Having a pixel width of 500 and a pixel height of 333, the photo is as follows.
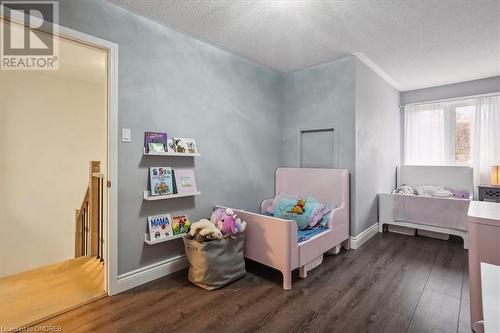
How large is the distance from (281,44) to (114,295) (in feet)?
9.83

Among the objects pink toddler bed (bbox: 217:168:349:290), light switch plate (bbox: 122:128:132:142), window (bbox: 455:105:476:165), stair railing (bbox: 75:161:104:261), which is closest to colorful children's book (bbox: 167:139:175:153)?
light switch plate (bbox: 122:128:132:142)

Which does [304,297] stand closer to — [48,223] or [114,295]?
[114,295]

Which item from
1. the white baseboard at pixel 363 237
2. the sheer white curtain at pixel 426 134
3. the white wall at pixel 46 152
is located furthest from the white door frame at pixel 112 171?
the sheer white curtain at pixel 426 134

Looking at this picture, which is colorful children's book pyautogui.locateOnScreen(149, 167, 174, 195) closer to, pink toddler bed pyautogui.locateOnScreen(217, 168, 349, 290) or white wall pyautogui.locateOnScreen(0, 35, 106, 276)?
pink toddler bed pyautogui.locateOnScreen(217, 168, 349, 290)

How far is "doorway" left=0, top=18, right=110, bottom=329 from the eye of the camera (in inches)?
108

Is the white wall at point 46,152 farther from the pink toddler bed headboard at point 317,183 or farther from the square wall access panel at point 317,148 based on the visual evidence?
the square wall access panel at point 317,148

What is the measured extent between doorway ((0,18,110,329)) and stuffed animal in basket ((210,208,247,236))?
1.16m

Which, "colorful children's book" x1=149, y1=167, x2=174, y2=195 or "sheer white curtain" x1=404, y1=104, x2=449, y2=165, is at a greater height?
"sheer white curtain" x1=404, y1=104, x2=449, y2=165

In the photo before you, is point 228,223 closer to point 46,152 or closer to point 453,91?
point 46,152

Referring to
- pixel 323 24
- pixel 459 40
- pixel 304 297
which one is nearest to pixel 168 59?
pixel 323 24

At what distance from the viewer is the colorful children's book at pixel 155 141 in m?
2.24

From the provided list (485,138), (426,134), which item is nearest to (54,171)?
(426,134)

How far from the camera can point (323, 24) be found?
7.80ft

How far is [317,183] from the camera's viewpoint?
328cm
